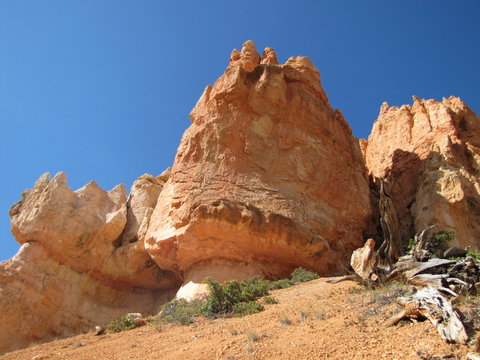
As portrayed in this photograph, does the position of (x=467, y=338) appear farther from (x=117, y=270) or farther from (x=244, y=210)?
(x=117, y=270)

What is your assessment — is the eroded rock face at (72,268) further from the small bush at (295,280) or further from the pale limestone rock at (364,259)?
the pale limestone rock at (364,259)

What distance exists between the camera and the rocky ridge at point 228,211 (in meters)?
15.7

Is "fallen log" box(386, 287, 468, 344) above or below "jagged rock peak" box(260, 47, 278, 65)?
below

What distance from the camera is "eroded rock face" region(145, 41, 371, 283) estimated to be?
15375 millimetres

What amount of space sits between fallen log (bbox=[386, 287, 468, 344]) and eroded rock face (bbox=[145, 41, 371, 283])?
8477 millimetres

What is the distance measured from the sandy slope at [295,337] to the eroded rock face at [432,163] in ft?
34.3

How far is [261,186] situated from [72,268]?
32.0 ft

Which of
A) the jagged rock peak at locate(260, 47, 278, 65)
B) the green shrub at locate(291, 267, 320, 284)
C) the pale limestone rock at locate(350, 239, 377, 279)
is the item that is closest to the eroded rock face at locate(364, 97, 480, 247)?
the pale limestone rock at locate(350, 239, 377, 279)

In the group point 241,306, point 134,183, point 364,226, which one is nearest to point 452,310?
point 241,306

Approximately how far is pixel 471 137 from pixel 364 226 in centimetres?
1120

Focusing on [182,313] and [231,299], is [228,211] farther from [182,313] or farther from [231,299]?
[182,313]

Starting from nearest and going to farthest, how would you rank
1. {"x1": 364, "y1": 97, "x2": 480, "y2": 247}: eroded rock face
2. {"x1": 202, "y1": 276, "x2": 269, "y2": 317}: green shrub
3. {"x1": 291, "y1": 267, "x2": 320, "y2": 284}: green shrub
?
{"x1": 202, "y1": 276, "x2": 269, "y2": 317}: green shrub < {"x1": 291, "y1": 267, "x2": 320, "y2": 284}: green shrub < {"x1": 364, "y1": 97, "x2": 480, "y2": 247}: eroded rock face

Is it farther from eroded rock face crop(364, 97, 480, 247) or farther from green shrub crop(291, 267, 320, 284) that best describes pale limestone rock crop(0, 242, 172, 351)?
eroded rock face crop(364, 97, 480, 247)

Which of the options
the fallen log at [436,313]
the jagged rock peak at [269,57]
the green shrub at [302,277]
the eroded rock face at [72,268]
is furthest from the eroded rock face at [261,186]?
the fallen log at [436,313]
